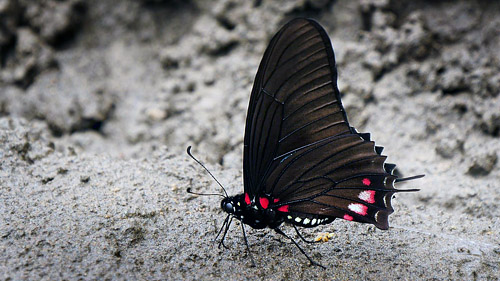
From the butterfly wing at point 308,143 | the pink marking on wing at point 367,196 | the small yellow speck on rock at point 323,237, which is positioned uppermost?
the butterfly wing at point 308,143

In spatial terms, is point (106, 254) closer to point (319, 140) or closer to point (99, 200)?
point (99, 200)

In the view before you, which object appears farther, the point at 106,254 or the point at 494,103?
the point at 494,103

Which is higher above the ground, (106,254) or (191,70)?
(191,70)

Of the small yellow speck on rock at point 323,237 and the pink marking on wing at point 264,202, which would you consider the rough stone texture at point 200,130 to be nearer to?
the small yellow speck on rock at point 323,237

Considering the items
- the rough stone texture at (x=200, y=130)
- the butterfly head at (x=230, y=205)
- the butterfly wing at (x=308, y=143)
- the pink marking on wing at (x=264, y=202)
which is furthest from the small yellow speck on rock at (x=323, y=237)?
the butterfly head at (x=230, y=205)

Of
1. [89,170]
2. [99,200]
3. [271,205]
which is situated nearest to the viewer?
[271,205]

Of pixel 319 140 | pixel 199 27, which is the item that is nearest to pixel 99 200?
pixel 319 140
